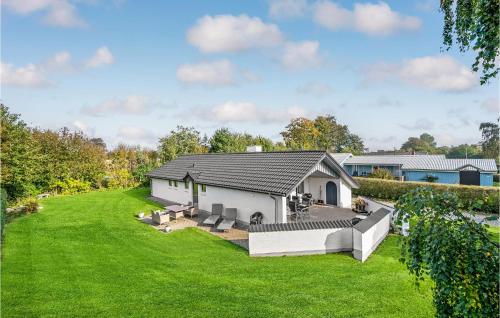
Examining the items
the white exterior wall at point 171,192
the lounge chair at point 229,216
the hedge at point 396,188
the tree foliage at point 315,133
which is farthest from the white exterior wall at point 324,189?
the tree foliage at point 315,133

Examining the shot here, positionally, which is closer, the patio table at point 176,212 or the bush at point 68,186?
the patio table at point 176,212

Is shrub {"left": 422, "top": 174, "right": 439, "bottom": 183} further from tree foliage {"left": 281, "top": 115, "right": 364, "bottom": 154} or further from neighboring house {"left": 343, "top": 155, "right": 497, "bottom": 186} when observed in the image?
tree foliage {"left": 281, "top": 115, "right": 364, "bottom": 154}

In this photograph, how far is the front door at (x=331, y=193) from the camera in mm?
21569

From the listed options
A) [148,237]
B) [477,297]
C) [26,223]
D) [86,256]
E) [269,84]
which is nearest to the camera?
[477,297]

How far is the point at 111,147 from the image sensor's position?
148 feet

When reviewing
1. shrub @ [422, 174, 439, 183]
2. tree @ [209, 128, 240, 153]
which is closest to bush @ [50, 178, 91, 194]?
tree @ [209, 128, 240, 153]

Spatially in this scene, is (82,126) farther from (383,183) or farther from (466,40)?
(466,40)

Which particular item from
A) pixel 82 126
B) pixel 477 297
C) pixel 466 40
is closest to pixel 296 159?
pixel 466 40

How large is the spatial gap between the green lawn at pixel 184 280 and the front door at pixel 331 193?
20.1 ft

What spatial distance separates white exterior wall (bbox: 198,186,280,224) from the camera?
55.1ft

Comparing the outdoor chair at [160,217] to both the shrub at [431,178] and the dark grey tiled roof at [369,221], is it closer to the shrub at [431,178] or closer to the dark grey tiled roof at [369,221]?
the dark grey tiled roof at [369,221]

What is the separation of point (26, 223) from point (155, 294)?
14859 mm

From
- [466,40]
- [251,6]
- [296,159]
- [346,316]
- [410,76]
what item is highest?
[251,6]

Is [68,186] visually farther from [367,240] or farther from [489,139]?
[489,139]
